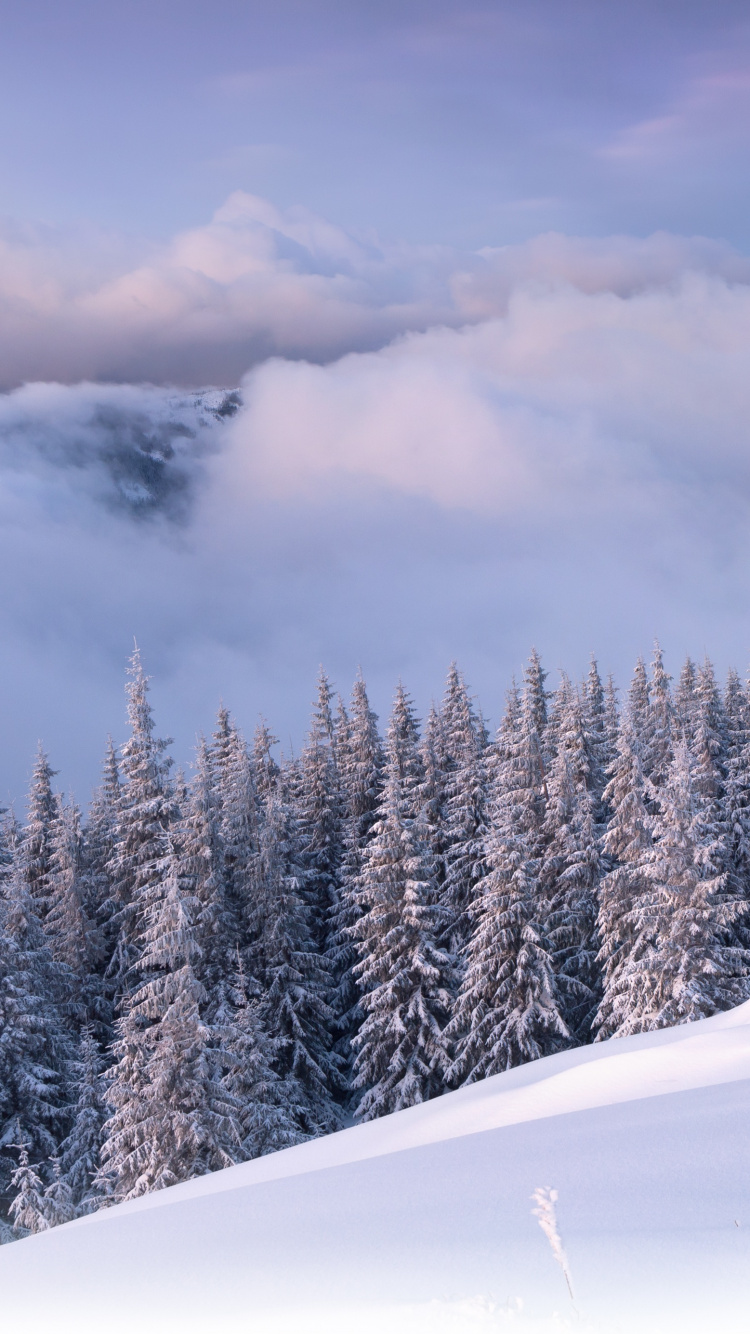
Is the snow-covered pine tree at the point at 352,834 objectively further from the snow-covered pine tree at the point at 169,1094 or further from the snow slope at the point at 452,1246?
the snow slope at the point at 452,1246

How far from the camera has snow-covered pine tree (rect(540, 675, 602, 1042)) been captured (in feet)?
93.1

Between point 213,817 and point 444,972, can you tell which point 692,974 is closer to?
point 444,972

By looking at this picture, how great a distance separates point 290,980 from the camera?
96.9 ft

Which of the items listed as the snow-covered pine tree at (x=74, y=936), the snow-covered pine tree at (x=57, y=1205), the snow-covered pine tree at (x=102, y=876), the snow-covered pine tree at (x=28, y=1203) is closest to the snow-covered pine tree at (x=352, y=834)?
the snow-covered pine tree at (x=102, y=876)

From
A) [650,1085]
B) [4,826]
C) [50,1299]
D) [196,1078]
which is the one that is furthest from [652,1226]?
[4,826]

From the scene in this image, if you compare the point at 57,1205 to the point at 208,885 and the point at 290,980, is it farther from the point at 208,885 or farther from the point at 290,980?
the point at 290,980

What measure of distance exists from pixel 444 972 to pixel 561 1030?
4643 mm

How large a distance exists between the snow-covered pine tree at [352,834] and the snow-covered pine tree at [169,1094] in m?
8.98

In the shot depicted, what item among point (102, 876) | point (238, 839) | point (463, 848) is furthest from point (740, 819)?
point (102, 876)

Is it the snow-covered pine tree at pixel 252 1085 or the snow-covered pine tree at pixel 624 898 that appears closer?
the snow-covered pine tree at pixel 252 1085

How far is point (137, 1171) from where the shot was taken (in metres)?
19.7

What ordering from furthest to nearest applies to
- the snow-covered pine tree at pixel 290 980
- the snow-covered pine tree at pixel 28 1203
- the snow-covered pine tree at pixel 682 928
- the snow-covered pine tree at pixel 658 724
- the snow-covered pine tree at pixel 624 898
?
the snow-covered pine tree at pixel 658 724 → the snow-covered pine tree at pixel 290 980 → the snow-covered pine tree at pixel 624 898 → the snow-covered pine tree at pixel 682 928 → the snow-covered pine tree at pixel 28 1203

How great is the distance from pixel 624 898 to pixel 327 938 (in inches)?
521

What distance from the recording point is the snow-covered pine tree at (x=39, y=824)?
35.2m
